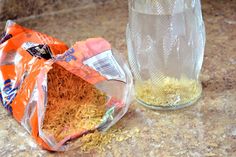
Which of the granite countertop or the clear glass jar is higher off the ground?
the clear glass jar

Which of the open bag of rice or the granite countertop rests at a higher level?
the open bag of rice

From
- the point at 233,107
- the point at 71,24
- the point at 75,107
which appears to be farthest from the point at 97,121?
the point at 71,24

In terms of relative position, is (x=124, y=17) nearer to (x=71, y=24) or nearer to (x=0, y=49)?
(x=71, y=24)

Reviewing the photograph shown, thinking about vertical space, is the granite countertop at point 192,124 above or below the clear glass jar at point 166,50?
below

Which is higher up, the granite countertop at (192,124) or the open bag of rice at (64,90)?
the open bag of rice at (64,90)
